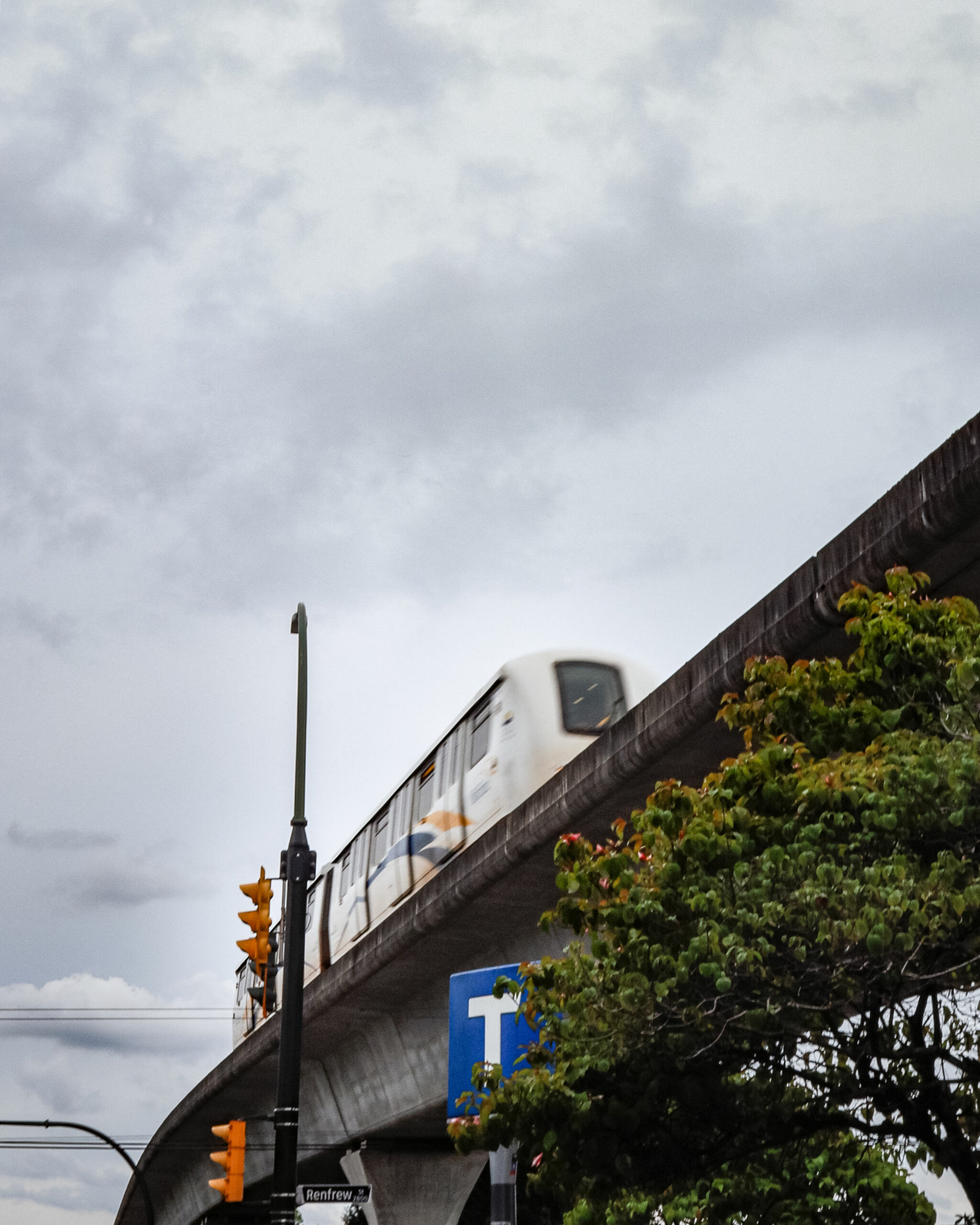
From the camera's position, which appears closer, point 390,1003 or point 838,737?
point 838,737

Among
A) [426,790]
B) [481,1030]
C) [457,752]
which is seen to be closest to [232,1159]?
[481,1030]

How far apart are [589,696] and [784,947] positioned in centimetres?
1316

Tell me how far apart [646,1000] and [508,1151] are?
2.82m

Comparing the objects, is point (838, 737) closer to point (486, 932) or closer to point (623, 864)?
point (623, 864)

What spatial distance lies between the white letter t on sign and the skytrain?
29.6 ft

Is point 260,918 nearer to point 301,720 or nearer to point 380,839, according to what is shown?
point 301,720

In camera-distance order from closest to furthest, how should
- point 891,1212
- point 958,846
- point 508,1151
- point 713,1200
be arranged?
point 958,846 → point 713,1200 → point 508,1151 → point 891,1212

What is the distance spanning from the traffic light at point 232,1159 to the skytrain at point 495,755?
669 centimetres

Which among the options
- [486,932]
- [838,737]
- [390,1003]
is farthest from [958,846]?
[390,1003]

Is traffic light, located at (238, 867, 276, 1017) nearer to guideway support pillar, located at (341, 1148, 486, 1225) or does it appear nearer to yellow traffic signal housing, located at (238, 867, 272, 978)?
yellow traffic signal housing, located at (238, 867, 272, 978)

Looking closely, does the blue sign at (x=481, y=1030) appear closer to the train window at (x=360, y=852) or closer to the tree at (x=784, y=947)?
the tree at (x=784, y=947)

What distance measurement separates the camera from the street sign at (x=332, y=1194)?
1320 cm

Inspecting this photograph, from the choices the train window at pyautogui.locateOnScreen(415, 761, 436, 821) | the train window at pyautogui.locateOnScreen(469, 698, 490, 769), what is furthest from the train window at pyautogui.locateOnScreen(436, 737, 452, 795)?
the train window at pyautogui.locateOnScreen(469, 698, 490, 769)

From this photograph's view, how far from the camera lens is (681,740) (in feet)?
39.5
